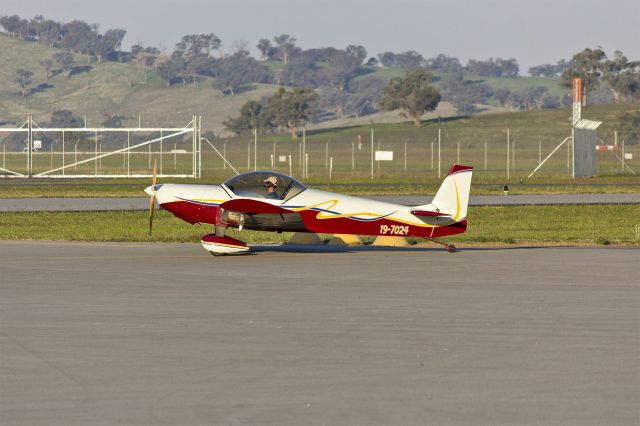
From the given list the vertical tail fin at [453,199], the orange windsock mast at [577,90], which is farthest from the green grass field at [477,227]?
the orange windsock mast at [577,90]

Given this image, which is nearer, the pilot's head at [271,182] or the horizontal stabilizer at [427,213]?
the horizontal stabilizer at [427,213]

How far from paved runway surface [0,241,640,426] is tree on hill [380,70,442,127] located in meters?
136

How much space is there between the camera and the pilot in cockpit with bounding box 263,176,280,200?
76.4ft

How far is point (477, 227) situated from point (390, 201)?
11968mm

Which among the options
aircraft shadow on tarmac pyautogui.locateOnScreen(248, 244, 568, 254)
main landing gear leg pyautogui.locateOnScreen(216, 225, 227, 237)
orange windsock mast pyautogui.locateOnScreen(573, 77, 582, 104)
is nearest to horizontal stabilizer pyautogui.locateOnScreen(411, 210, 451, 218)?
aircraft shadow on tarmac pyautogui.locateOnScreen(248, 244, 568, 254)

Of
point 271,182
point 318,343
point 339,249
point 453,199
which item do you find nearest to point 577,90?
point 339,249

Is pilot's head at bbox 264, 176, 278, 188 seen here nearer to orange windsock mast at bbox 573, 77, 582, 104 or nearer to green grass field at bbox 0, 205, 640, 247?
green grass field at bbox 0, 205, 640, 247

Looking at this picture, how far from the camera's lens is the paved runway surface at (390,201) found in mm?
39156

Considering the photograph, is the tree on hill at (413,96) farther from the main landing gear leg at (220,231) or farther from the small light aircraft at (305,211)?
the main landing gear leg at (220,231)

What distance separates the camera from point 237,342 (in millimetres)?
12789

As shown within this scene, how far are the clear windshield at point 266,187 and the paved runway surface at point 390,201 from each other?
15604 mm

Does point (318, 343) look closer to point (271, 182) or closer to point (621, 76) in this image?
point (271, 182)

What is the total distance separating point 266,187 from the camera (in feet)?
76.6

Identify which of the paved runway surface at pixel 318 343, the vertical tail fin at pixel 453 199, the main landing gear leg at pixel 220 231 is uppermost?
the vertical tail fin at pixel 453 199
